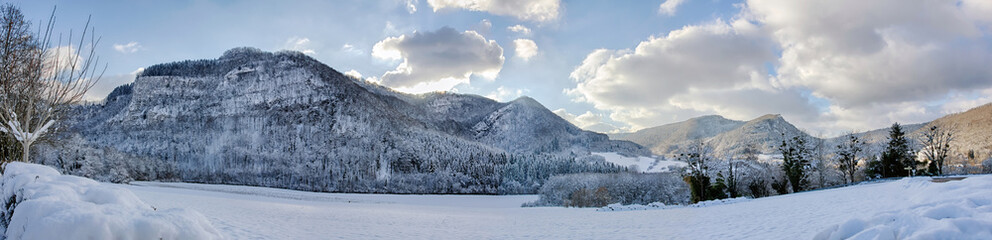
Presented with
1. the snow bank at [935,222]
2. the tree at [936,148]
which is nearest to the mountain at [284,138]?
the tree at [936,148]

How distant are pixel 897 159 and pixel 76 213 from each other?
55467 millimetres

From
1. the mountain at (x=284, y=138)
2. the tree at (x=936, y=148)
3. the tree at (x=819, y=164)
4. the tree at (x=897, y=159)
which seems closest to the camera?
the tree at (x=936, y=148)

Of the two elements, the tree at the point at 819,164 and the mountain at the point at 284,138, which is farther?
the mountain at the point at 284,138

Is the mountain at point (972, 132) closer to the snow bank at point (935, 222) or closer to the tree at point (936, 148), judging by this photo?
the tree at point (936, 148)

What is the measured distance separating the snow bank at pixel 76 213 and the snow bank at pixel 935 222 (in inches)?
397

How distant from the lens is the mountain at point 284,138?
409 ft

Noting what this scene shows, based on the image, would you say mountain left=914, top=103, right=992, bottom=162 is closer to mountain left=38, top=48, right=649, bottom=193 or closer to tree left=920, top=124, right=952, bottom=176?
tree left=920, top=124, right=952, bottom=176

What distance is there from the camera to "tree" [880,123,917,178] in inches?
1634

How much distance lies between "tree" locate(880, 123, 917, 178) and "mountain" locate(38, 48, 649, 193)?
79229 millimetres

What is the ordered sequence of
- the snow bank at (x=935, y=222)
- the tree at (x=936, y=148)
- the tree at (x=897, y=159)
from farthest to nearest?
the tree at (x=897, y=159)
the tree at (x=936, y=148)
the snow bank at (x=935, y=222)

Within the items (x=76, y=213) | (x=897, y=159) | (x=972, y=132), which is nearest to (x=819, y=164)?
(x=897, y=159)

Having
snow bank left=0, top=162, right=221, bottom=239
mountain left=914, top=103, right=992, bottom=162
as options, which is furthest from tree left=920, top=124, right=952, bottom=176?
mountain left=914, top=103, right=992, bottom=162

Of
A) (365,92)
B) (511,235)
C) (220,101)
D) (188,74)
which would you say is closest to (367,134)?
(365,92)

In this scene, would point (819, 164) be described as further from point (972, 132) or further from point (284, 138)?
point (284, 138)
